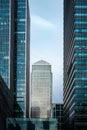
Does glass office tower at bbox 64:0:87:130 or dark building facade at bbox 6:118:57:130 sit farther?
glass office tower at bbox 64:0:87:130

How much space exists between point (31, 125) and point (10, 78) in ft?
323

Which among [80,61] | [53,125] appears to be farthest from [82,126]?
[53,125]

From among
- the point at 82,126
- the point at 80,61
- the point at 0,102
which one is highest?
the point at 80,61

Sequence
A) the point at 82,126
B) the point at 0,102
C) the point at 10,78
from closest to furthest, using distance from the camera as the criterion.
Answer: the point at 0,102 → the point at 82,126 → the point at 10,78

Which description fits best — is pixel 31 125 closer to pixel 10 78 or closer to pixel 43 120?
pixel 43 120

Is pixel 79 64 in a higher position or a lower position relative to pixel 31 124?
higher

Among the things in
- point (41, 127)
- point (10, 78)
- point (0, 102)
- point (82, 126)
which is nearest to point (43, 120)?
point (41, 127)

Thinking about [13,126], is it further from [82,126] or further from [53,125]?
[82,126]

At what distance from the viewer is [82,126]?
6127 inches

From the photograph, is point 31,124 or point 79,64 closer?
point 31,124

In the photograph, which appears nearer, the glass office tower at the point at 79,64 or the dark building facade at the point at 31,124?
the dark building facade at the point at 31,124

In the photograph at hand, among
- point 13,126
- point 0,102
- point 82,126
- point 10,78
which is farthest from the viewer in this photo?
point 10,78

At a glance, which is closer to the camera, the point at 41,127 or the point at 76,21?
the point at 41,127

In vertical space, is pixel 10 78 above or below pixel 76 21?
below
